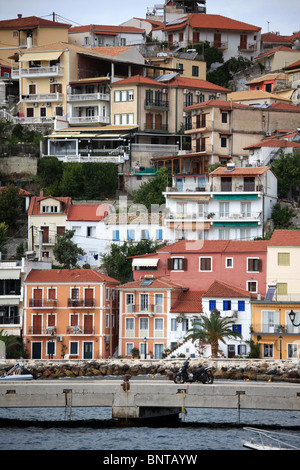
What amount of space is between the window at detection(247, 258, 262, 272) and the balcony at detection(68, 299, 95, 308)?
994cm

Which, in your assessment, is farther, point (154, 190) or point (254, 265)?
point (154, 190)

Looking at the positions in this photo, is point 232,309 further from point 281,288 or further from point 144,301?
point 144,301

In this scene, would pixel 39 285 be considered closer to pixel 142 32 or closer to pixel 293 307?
pixel 293 307

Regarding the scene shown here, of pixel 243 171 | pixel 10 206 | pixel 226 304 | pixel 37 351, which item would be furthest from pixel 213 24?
pixel 37 351

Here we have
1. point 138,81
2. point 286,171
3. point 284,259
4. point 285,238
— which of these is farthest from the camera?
point 138,81

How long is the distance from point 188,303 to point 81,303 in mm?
6637

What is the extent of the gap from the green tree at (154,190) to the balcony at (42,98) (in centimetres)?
1555

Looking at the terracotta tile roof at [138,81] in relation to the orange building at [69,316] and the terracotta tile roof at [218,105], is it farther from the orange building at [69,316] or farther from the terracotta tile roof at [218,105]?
the orange building at [69,316]

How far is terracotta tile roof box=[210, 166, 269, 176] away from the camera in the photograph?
80088 mm

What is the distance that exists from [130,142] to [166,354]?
27.3 metres

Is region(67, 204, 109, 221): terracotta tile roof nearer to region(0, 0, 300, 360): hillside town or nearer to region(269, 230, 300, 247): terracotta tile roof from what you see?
region(0, 0, 300, 360): hillside town

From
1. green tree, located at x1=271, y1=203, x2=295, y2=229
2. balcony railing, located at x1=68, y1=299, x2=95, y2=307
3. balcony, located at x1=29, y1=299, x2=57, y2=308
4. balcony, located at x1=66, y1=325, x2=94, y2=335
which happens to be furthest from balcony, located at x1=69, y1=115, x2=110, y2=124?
balcony, located at x1=66, y1=325, x2=94, y2=335

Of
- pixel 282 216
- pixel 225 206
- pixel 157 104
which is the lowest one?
pixel 282 216

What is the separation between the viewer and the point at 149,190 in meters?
85.0
